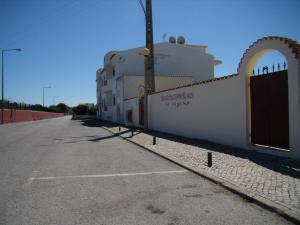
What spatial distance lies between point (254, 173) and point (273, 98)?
3.52m

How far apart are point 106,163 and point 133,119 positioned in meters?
21.3

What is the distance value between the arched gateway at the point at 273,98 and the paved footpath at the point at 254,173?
68cm

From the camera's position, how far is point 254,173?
7.68 meters

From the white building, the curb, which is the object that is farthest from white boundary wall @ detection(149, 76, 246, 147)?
the white building

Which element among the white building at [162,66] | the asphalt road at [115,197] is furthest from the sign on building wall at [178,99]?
the white building at [162,66]

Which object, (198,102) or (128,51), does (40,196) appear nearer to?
(198,102)

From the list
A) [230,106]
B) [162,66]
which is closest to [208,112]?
[230,106]

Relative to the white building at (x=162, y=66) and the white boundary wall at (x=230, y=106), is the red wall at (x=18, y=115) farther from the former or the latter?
the white boundary wall at (x=230, y=106)

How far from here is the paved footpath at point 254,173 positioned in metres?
5.55

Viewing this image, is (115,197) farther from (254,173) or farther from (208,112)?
(208,112)

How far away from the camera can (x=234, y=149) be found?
1188 centimetres

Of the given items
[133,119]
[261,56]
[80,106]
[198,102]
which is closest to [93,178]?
[261,56]

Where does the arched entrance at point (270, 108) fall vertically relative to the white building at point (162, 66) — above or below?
below

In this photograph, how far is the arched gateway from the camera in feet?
30.2
